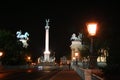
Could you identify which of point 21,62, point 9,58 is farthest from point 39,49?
point 9,58

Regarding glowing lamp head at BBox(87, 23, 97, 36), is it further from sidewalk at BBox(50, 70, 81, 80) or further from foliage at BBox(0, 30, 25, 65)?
foliage at BBox(0, 30, 25, 65)

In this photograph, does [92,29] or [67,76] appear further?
[67,76]

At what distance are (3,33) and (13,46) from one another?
12.5 ft

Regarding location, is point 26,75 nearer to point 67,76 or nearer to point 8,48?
point 67,76

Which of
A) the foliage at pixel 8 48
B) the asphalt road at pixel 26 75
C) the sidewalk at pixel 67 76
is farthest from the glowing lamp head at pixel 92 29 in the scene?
the foliage at pixel 8 48

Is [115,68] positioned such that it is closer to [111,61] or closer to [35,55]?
[111,61]

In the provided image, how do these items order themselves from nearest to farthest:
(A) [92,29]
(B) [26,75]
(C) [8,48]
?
(A) [92,29] < (B) [26,75] < (C) [8,48]

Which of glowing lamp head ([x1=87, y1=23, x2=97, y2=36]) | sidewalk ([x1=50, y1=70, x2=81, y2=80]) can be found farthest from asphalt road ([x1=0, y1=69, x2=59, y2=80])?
glowing lamp head ([x1=87, y1=23, x2=97, y2=36])

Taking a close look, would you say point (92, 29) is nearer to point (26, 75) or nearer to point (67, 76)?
point (67, 76)

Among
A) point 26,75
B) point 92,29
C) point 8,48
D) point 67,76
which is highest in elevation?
point 8,48

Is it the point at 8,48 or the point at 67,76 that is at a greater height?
the point at 8,48

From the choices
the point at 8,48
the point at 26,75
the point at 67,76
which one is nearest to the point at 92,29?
the point at 67,76

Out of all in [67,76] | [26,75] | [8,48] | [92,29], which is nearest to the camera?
[92,29]

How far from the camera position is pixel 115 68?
46.1 m
